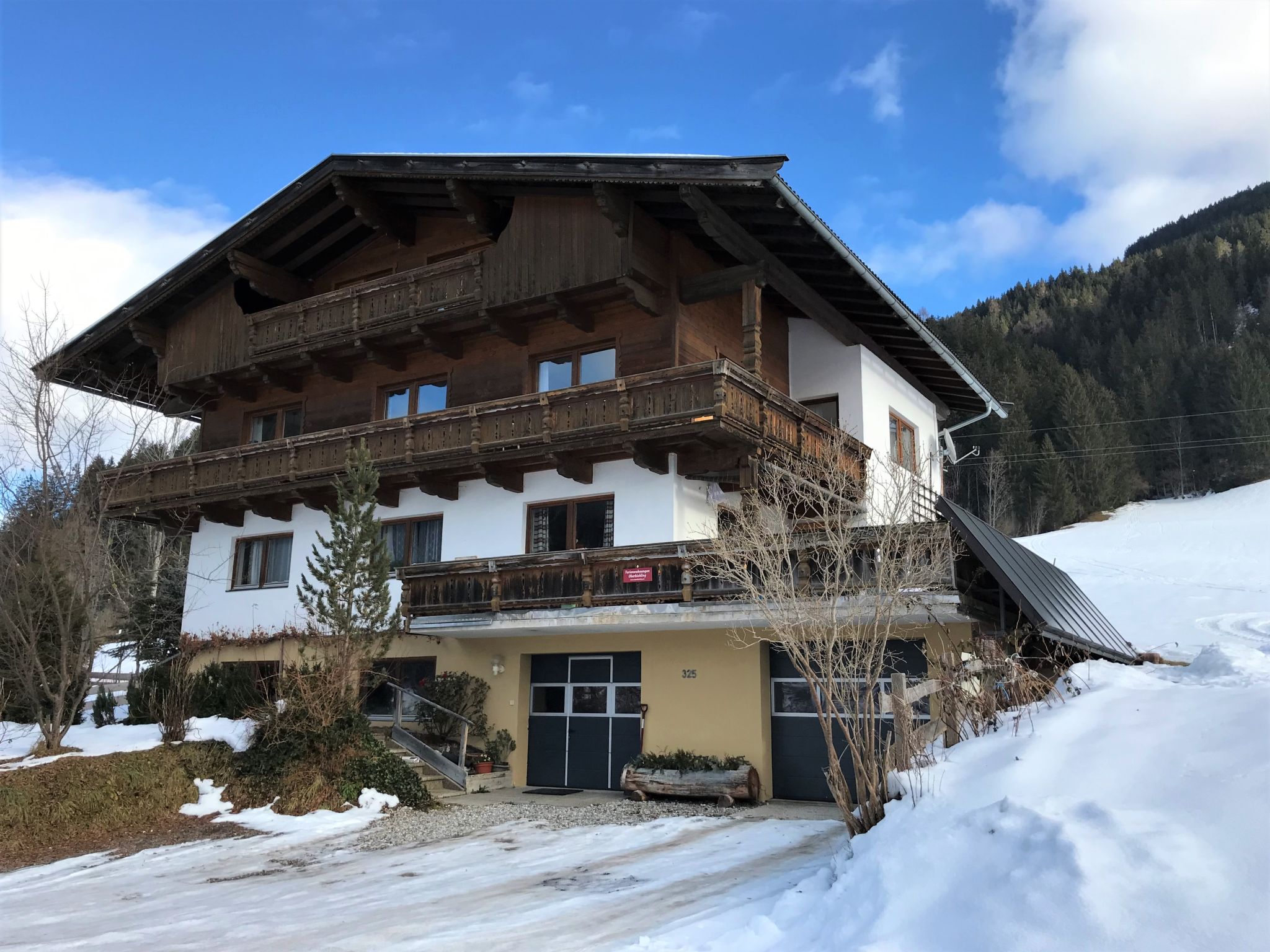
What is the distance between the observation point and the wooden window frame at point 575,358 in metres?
20.7

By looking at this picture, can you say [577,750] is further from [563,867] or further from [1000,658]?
[1000,658]

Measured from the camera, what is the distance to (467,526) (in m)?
22.3

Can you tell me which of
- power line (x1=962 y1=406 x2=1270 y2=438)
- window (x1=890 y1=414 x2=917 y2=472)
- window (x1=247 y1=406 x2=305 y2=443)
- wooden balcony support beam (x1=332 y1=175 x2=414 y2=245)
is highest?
power line (x1=962 y1=406 x2=1270 y2=438)

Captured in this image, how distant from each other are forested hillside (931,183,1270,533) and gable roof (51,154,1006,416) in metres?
30.4

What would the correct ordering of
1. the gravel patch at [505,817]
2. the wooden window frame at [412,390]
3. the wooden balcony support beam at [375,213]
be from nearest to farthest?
Answer: 1. the gravel patch at [505,817]
2. the wooden balcony support beam at [375,213]
3. the wooden window frame at [412,390]

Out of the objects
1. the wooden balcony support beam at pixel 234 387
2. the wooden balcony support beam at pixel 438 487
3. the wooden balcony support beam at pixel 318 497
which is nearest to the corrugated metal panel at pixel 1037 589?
the wooden balcony support beam at pixel 438 487

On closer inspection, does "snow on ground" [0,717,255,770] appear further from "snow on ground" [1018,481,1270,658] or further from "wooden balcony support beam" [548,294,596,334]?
"snow on ground" [1018,481,1270,658]

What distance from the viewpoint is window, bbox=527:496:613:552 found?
20.3 metres

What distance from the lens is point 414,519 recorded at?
23422 millimetres

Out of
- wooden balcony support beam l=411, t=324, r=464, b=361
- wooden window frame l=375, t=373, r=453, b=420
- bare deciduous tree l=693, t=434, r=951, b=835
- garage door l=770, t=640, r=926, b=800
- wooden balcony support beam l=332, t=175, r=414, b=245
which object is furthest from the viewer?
wooden window frame l=375, t=373, r=453, b=420

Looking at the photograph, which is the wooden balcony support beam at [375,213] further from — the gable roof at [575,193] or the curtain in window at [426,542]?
the curtain in window at [426,542]

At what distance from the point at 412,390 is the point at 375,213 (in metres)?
4.52

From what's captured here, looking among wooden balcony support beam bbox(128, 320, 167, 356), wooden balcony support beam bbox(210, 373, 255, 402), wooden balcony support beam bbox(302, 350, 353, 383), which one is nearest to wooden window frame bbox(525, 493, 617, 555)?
wooden balcony support beam bbox(302, 350, 353, 383)

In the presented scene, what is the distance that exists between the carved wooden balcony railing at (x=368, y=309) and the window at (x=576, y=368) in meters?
2.17
